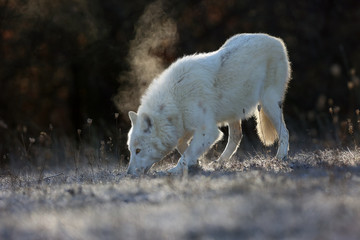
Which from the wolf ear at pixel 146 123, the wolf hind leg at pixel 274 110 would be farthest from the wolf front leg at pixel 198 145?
the wolf hind leg at pixel 274 110

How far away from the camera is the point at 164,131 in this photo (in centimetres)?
582

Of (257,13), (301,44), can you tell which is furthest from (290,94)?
(257,13)

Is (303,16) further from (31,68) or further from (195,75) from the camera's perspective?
(195,75)

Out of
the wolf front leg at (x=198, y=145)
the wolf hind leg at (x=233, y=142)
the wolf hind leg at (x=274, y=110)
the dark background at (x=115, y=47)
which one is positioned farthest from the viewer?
the dark background at (x=115, y=47)

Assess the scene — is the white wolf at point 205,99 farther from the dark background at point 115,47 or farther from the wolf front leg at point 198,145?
the dark background at point 115,47

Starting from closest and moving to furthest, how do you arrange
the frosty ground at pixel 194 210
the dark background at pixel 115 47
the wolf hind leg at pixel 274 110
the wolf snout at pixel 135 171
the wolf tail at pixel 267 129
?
the frosty ground at pixel 194 210, the wolf snout at pixel 135 171, the wolf hind leg at pixel 274 110, the wolf tail at pixel 267 129, the dark background at pixel 115 47

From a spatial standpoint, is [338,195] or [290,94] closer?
[338,195]

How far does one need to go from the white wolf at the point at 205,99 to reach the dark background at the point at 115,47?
19.7ft

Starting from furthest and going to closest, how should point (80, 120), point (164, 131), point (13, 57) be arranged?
point (80, 120) < point (13, 57) < point (164, 131)

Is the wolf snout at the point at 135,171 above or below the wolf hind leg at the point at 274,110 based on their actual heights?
below

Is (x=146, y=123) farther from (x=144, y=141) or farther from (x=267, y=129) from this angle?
(x=267, y=129)

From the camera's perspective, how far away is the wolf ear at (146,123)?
5.76 meters

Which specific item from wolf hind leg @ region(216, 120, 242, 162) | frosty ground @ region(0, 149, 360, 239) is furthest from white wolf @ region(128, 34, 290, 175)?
frosty ground @ region(0, 149, 360, 239)

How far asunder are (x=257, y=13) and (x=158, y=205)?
10802 mm
